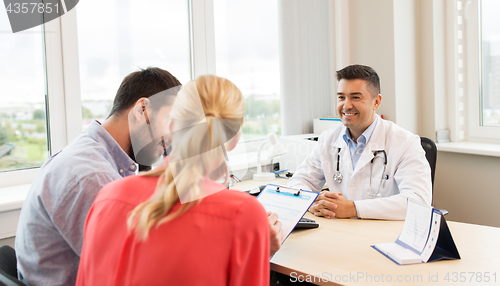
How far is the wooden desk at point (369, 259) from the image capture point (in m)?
1.02

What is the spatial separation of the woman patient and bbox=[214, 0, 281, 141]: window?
6.24 feet

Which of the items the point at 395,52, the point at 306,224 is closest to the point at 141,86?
the point at 306,224

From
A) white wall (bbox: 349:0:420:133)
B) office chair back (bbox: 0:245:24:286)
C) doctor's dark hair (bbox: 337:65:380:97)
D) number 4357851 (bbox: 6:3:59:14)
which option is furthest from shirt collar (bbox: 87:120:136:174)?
white wall (bbox: 349:0:420:133)

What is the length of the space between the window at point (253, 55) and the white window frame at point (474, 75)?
1.53 meters

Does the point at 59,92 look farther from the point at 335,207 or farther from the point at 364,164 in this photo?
the point at 364,164

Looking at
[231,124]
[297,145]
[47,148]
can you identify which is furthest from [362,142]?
[47,148]

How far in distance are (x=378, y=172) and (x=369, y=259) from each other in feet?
2.51

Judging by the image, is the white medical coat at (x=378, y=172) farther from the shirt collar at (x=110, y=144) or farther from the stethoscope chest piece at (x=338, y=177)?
the shirt collar at (x=110, y=144)

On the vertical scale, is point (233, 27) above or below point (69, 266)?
above

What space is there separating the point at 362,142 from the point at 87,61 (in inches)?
63.2

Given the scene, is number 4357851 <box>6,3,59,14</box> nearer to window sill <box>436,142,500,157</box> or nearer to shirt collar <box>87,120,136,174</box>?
shirt collar <box>87,120,136,174</box>

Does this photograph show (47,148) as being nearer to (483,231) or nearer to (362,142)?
(362,142)

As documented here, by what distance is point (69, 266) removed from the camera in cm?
98

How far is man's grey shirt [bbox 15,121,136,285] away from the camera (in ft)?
3.04
